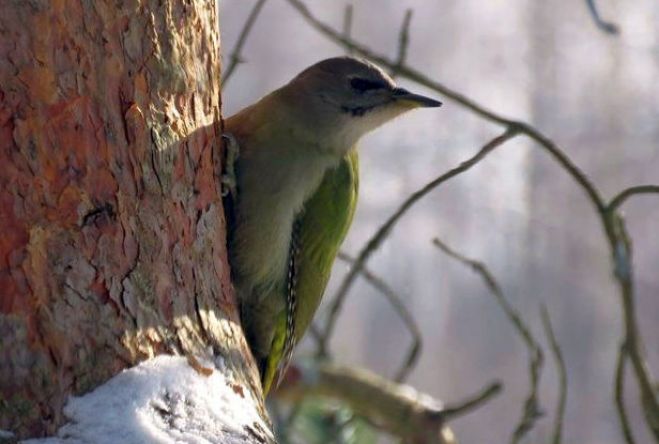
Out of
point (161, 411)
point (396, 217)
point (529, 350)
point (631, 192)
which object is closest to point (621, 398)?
point (529, 350)

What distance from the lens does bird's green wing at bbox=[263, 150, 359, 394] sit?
3658 millimetres

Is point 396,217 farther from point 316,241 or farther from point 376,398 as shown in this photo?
point 376,398

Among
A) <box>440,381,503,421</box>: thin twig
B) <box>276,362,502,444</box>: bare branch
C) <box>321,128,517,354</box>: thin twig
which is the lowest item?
<box>276,362,502,444</box>: bare branch

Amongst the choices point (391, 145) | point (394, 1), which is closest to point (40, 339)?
point (391, 145)

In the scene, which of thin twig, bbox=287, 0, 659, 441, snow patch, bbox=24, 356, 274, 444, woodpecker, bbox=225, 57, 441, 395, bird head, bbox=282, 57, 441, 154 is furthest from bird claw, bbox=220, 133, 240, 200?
thin twig, bbox=287, 0, 659, 441

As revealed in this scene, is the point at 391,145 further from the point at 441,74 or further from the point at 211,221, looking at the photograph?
the point at 211,221

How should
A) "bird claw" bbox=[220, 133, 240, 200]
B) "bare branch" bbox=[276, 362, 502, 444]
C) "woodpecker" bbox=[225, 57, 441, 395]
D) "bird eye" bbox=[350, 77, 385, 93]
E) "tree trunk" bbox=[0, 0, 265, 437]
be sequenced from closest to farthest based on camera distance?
"tree trunk" bbox=[0, 0, 265, 437], "bird claw" bbox=[220, 133, 240, 200], "woodpecker" bbox=[225, 57, 441, 395], "bird eye" bbox=[350, 77, 385, 93], "bare branch" bbox=[276, 362, 502, 444]

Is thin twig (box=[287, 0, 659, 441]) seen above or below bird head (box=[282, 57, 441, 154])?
below

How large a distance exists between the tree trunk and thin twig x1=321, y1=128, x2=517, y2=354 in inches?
30.1

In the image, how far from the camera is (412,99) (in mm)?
3820

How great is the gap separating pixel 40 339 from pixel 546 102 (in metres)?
10.7

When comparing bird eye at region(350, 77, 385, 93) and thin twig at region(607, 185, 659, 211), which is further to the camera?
bird eye at region(350, 77, 385, 93)

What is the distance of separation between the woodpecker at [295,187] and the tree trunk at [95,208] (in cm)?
42

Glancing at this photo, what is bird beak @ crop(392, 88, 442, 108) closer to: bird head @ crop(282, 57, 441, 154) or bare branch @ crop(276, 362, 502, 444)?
bird head @ crop(282, 57, 441, 154)
